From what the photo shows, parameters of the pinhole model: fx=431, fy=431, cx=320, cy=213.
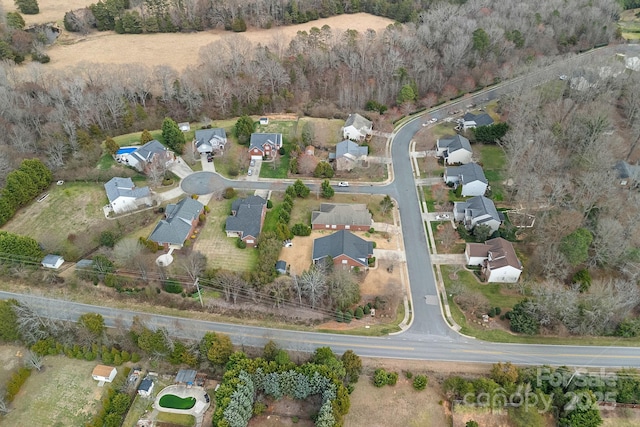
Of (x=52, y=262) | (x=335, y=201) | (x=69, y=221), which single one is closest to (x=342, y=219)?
(x=335, y=201)

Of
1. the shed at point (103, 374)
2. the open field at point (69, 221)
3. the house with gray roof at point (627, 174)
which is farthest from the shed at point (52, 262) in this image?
the house with gray roof at point (627, 174)

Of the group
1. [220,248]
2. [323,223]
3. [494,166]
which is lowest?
[220,248]

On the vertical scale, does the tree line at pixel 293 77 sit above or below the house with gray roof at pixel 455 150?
above

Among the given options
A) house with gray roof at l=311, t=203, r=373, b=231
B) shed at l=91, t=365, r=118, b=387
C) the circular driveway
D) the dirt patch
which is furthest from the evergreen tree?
shed at l=91, t=365, r=118, b=387

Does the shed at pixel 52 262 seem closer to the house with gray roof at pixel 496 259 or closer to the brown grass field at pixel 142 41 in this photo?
the house with gray roof at pixel 496 259

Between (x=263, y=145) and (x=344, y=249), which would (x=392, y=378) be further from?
(x=263, y=145)

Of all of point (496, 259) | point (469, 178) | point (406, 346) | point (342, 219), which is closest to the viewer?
point (406, 346)
